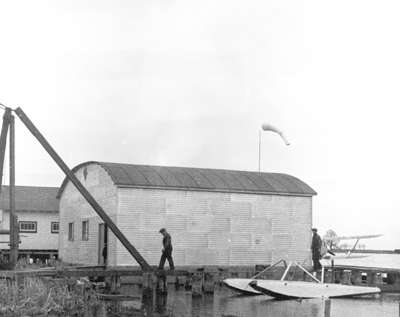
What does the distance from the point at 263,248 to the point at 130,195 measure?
711cm

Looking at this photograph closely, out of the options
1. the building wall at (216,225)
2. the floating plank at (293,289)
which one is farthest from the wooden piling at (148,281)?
the building wall at (216,225)

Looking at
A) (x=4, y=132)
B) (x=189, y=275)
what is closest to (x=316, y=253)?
(x=189, y=275)

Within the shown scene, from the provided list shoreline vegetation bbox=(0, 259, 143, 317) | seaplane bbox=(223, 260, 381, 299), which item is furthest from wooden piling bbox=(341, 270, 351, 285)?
shoreline vegetation bbox=(0, 259, 143, 317)

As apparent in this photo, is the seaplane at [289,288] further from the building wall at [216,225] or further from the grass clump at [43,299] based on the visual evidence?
the building wall at [216,225]

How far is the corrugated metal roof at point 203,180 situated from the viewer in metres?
29.9

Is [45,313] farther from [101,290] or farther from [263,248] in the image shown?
[263,248]

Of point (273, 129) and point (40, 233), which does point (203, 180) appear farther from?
point (40, 233)

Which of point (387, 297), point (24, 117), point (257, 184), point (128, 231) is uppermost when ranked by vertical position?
point (24, 117)

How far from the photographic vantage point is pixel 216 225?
31.1m

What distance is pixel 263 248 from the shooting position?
32.0 m

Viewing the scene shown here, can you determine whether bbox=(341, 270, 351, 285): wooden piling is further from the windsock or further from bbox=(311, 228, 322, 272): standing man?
the windsock

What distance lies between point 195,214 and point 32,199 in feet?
64.3

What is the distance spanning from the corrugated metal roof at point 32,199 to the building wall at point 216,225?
1705cm

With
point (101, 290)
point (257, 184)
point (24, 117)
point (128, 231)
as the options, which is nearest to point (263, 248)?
point (257, 184)
